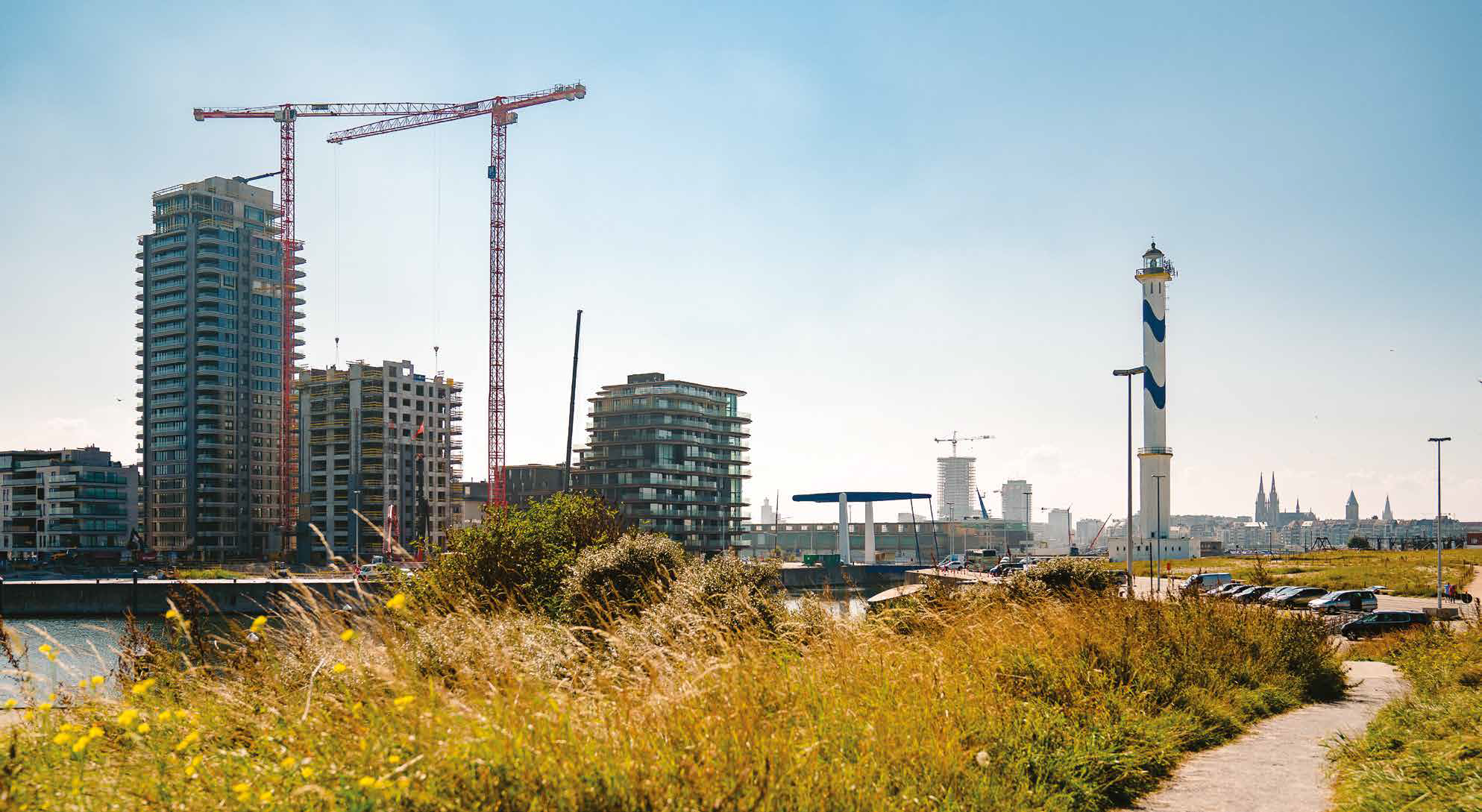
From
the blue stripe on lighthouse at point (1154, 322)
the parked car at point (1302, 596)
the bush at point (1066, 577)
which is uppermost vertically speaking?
the blue stripe on lighthouse at point (1154, 322)

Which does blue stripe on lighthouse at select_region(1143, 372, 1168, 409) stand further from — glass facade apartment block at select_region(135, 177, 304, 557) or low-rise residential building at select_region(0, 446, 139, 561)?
low-rise residential building at select_region(0, 446, 139, 561)

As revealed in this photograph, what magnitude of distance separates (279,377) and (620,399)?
58.0 metres

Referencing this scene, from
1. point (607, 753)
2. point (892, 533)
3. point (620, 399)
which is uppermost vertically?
point (620, 399)

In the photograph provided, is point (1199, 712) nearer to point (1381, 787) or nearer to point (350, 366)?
point (1381, 787)

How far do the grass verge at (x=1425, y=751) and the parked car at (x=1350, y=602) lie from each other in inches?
1193

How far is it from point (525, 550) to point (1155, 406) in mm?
79636

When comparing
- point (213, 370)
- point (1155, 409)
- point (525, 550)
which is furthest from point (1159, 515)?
point (213, 370)

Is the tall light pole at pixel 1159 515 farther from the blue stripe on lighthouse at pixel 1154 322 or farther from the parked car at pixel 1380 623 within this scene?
the parked car at pixel 1380 623

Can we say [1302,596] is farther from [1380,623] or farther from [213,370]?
[213,370]

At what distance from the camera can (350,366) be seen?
157m

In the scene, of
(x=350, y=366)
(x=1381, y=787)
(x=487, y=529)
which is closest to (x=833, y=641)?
(x=1381, y=787)

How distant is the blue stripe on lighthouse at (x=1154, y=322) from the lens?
95500mm

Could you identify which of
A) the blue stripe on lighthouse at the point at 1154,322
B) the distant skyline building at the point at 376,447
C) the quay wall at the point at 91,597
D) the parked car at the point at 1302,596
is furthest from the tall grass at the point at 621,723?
the distant skyline building at the point at 376,447

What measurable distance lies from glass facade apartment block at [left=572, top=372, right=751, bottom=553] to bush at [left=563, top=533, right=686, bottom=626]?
4514 inches
